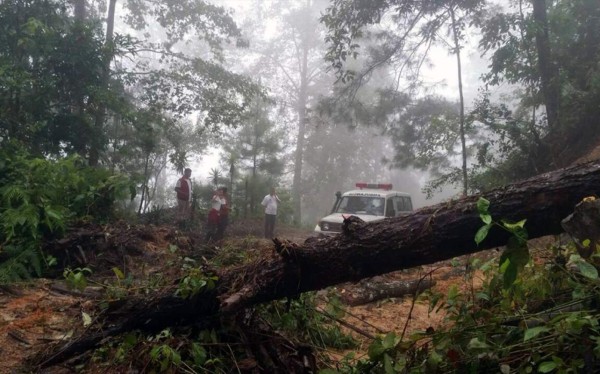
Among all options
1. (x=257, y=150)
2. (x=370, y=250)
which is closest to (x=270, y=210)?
(x=257, y=150)

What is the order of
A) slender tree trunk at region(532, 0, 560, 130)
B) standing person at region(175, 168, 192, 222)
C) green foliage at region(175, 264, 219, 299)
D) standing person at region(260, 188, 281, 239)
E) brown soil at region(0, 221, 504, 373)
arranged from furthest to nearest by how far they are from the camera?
standing person at region(260, 188, 281, 239) < standing person at region(175, 168, 192, 222) < slender tree trunk at region(532, 0, 560, 130) < brown soil at region(0, 221, 504, 373) < green foliage at region(175, 264, 219, 299)

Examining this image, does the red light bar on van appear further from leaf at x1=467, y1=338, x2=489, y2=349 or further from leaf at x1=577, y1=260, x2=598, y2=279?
leaf at x1=577, y1=260, x2=598, y2=279

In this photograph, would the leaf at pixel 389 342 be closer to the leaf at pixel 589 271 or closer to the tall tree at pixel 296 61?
the leaf at pixel 589 271

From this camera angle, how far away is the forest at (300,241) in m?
3.32

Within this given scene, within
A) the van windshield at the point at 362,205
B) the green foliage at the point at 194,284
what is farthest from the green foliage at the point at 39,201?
the van windshield at the point at 362,205

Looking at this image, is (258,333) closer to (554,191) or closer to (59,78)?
(554,191)

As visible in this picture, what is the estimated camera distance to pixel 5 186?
8.17m

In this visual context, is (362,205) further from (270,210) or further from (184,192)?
(184,192)

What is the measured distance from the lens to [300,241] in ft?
36.0

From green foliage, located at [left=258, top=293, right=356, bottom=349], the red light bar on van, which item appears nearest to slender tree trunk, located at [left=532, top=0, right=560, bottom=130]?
the red light bar on van

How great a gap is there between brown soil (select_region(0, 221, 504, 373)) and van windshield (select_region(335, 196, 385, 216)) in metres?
2.58

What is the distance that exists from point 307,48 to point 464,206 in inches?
1398

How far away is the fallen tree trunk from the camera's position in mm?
3352

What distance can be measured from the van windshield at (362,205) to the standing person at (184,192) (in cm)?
407
